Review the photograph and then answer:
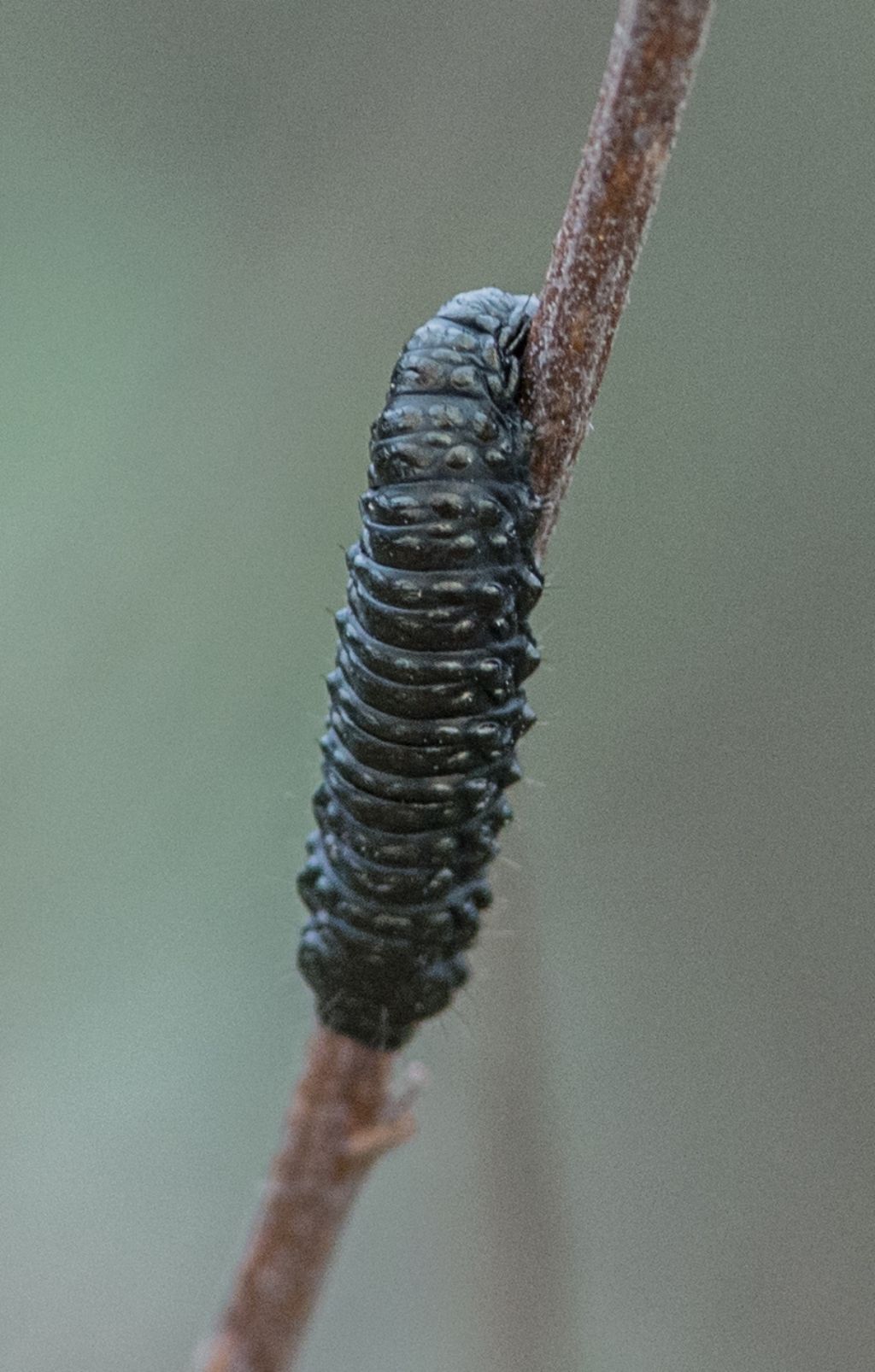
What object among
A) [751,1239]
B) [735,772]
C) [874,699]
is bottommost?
[751,1239]

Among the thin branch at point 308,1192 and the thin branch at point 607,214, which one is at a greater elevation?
the thin branch at point 607,214

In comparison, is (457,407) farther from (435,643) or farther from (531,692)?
(531,692)

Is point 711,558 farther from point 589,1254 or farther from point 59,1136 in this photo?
point 59,1136

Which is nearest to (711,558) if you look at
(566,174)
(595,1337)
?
(566,174)

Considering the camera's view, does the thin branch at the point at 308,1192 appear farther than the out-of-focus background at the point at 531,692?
No

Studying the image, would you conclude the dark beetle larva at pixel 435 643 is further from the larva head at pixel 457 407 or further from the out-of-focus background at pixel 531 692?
the out-of-focus background at pixel 531 692

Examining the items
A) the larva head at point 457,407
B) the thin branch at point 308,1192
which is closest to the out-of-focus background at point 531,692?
the thin branch at point 308,1192
